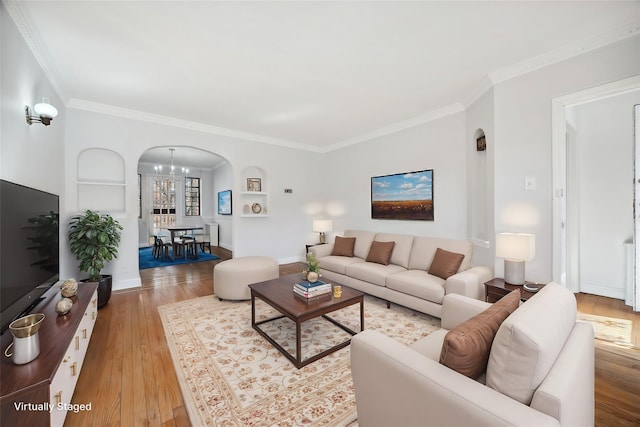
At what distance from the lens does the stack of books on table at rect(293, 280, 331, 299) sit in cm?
252

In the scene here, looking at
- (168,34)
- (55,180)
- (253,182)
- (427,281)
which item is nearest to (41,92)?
(55,180)

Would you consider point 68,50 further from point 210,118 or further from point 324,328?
Result: point 324,328

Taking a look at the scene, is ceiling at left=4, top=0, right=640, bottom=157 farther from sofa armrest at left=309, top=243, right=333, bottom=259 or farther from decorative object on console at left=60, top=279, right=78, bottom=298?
sofa armrest at left=309, top=243, right=333, bottom=259

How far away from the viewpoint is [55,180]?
321 cm

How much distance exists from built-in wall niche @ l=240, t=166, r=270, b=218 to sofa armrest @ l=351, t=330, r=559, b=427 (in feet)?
14.3

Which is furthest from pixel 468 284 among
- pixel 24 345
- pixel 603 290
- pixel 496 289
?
pixel 24 345

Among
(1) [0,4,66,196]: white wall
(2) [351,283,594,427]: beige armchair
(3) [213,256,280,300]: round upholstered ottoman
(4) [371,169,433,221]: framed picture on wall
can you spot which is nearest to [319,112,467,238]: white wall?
(4) [371,169,433,221]: framed picture on wall

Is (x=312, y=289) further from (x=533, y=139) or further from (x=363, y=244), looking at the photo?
(x=533, y=139)

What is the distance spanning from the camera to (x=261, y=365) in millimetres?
2166

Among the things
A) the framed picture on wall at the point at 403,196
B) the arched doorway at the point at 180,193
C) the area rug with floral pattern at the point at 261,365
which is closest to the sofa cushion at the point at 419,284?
the area rug with floral pattern at the point at 261,365

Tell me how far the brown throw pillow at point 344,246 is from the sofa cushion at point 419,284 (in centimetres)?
118

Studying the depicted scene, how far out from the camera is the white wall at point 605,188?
11.2 ft

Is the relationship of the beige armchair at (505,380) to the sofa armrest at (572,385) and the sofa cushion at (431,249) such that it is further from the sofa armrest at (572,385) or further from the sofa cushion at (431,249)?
the sofa cushion at (431,249)

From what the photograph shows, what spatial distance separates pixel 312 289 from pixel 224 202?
6.61 metres
